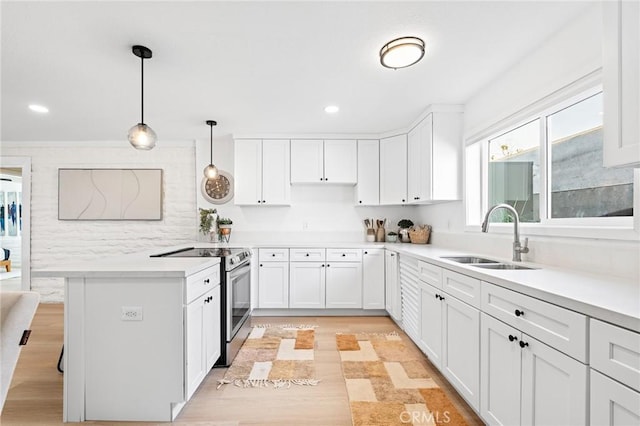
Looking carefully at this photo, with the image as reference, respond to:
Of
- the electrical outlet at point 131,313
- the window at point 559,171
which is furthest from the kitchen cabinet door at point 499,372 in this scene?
the electrical outlet at point 131,313

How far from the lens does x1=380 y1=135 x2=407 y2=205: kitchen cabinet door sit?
3.89 m

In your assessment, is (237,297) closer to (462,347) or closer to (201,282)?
(201,282)

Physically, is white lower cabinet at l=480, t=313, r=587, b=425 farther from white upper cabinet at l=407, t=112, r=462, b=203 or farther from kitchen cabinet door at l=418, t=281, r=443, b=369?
white upper cabinet at l=407, t=112, r=462, b=203

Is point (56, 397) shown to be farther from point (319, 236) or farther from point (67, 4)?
point (319, 236)

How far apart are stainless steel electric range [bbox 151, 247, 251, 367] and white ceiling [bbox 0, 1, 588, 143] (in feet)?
4.92

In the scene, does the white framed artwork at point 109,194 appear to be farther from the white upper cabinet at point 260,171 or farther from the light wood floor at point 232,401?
the light wood floor at point 232,401

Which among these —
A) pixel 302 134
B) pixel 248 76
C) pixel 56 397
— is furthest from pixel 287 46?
pixel 56 397

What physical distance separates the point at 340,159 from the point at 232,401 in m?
3.05

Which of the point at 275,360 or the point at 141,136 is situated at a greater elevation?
the point at 141,136

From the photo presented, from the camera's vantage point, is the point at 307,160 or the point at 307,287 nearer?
the point at 307,287

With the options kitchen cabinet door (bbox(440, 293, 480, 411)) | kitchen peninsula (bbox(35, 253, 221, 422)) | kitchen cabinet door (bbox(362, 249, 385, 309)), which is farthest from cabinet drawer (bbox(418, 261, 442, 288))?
kitchen peninsula (bbox(35, 253, 221, 422))

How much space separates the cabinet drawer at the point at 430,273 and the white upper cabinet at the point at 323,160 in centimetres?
191

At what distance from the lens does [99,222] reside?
14.8 ft

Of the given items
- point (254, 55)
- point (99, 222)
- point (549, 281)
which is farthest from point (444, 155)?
point (99, 222)
